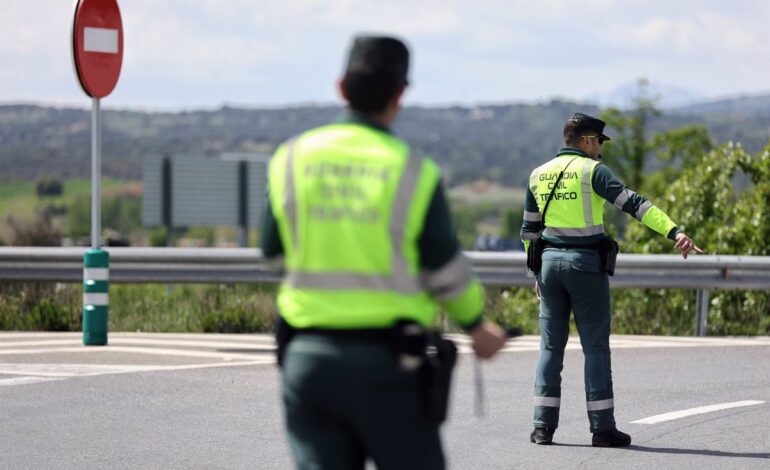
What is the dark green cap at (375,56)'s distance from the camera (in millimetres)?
3924

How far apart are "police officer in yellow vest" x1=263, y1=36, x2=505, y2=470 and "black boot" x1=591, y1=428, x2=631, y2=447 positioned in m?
4.22

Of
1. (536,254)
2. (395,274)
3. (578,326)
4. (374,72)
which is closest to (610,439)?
(578,326)

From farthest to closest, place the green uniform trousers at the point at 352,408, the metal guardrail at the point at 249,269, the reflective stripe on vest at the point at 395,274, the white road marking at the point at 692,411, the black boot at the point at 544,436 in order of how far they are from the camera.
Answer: the metal guardrail at the point at 249,269 < the white road marking at the point at 692,411 < the black boot at the point at 544,436 < the reflective stripe on vest at the point at 395,274 < the green uniform trousers at the point at 352,408

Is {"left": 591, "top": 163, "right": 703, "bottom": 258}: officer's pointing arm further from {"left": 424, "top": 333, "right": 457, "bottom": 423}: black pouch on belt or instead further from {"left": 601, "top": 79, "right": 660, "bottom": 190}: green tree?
{"left": 601, "top": 79, "right": 660, "bottom": 190}: green tree

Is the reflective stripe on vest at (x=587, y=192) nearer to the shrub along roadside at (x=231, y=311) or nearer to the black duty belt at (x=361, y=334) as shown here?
the black duty belt at (x=361, y=334)

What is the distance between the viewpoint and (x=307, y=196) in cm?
389

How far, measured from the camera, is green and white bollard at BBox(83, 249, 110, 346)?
12250 mm

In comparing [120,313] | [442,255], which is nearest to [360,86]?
[442,255]

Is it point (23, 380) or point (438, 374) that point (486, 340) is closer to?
point (438, 374)

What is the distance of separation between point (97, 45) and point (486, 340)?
9.18 metres

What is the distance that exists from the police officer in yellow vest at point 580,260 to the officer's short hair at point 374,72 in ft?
13.7

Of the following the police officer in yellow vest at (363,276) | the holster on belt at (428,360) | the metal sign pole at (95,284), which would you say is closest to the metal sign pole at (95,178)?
the metal sign pole at (95,284)

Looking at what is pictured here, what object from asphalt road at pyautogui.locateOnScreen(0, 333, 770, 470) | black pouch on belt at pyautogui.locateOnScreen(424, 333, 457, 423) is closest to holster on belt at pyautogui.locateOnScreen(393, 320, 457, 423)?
black pouch on belt at pyautogui.locateOnScreen(424, 333, 457, 423)

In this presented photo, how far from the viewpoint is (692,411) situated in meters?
9.31
